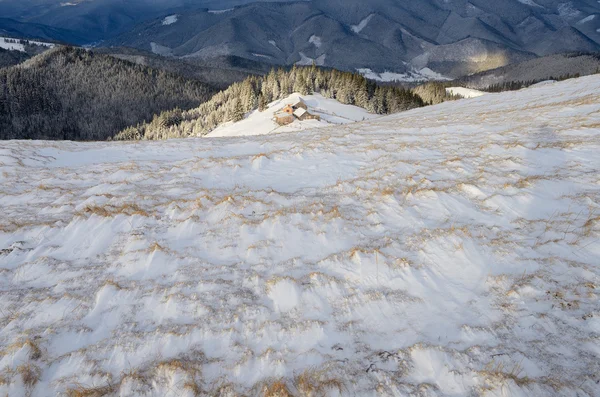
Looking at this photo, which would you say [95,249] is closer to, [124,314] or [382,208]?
[124,314]

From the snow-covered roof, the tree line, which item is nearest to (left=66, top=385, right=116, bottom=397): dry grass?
the snow-covered roof

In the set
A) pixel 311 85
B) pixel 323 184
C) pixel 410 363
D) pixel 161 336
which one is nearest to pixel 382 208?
pixel 323 184

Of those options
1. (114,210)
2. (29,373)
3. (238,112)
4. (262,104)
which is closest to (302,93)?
(262,104)

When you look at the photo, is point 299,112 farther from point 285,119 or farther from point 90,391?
point 90,391

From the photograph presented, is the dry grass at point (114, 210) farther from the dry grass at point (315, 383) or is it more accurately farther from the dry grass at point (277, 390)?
the dry grass at point (315, 383)

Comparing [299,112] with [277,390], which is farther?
[299,112]

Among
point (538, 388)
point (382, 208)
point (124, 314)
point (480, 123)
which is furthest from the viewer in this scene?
point (480, 123)

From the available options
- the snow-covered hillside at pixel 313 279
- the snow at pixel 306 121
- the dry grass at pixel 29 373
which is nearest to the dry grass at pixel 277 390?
the snow-covered hillside at pixel 313 279

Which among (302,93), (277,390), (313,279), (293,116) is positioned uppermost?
(302,93)
